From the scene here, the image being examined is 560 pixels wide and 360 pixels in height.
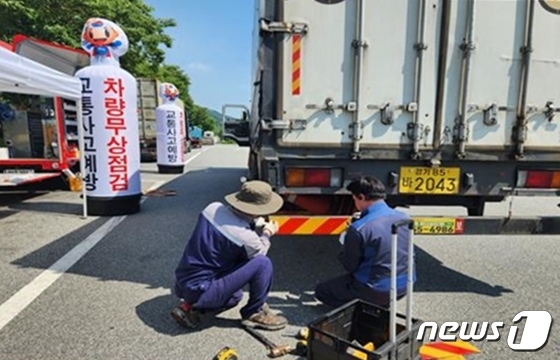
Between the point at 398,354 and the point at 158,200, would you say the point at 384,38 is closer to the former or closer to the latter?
the point at 398,354

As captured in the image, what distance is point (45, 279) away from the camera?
13.8ft

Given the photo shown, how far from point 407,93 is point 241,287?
213cm

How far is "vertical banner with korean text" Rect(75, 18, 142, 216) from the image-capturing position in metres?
6.55

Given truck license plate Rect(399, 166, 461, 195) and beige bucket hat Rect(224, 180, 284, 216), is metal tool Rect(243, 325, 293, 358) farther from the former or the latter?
truck license plate Rect(399, 166, 461, 195)

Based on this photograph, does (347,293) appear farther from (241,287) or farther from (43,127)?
(43,127)

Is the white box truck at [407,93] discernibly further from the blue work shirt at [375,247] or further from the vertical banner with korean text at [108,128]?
the vertical banner with korean text at [108,128]

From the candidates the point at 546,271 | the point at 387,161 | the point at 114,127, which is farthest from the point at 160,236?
the point at 546,271

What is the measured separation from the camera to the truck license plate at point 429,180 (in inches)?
148

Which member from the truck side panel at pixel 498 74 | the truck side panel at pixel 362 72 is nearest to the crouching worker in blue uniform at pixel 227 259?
the truck side panel at pixel 362 72

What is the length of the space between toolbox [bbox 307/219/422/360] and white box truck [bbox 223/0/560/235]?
3.93ft

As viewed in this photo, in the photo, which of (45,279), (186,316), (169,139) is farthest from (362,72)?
(169,139)

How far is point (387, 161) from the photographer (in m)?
3.75

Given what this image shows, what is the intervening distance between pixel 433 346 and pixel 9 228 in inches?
234
